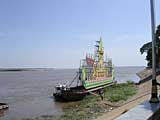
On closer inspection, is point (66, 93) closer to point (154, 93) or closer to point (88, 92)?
point (88, 92)

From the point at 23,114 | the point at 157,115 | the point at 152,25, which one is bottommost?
the point at 23,114

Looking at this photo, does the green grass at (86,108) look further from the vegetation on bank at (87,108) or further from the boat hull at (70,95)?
the boat hull at (70,95)

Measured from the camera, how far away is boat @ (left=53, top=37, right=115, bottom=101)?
42241 millimetres

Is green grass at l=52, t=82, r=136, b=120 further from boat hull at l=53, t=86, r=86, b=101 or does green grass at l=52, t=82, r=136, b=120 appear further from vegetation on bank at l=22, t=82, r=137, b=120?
boat hull at l=53, t=86, r=86, b=101

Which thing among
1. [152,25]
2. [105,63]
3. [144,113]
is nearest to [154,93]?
[152,25]

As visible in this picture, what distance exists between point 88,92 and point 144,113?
38.4 meters

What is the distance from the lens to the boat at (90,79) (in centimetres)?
4224

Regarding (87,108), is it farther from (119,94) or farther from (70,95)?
(119,94)

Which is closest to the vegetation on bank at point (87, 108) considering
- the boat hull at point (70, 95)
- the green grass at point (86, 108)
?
the green grass at point (86, 108)

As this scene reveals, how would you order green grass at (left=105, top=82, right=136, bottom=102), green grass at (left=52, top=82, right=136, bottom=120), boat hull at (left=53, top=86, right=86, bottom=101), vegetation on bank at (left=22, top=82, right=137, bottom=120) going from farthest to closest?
boat hull at (left=53, top=86, right=86, bottom=101)
green grass at (left=105, top=82, right=136, bottom=102)
vegetation on bank at (left=22, top=82, right=137, bottom=120)
green grass at (left=52, top=82, right=136, bottom=120)

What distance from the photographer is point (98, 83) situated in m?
54.2

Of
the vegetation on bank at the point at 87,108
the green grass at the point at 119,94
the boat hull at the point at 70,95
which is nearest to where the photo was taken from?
the vegetation on bank at the point at 87,108

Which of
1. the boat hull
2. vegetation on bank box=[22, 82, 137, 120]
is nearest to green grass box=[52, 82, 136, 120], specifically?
vegetation on bank box=[22, 82, 137, 120]

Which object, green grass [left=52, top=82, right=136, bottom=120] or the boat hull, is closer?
green grass [left=52, top=82, right=136, bottom=120]
